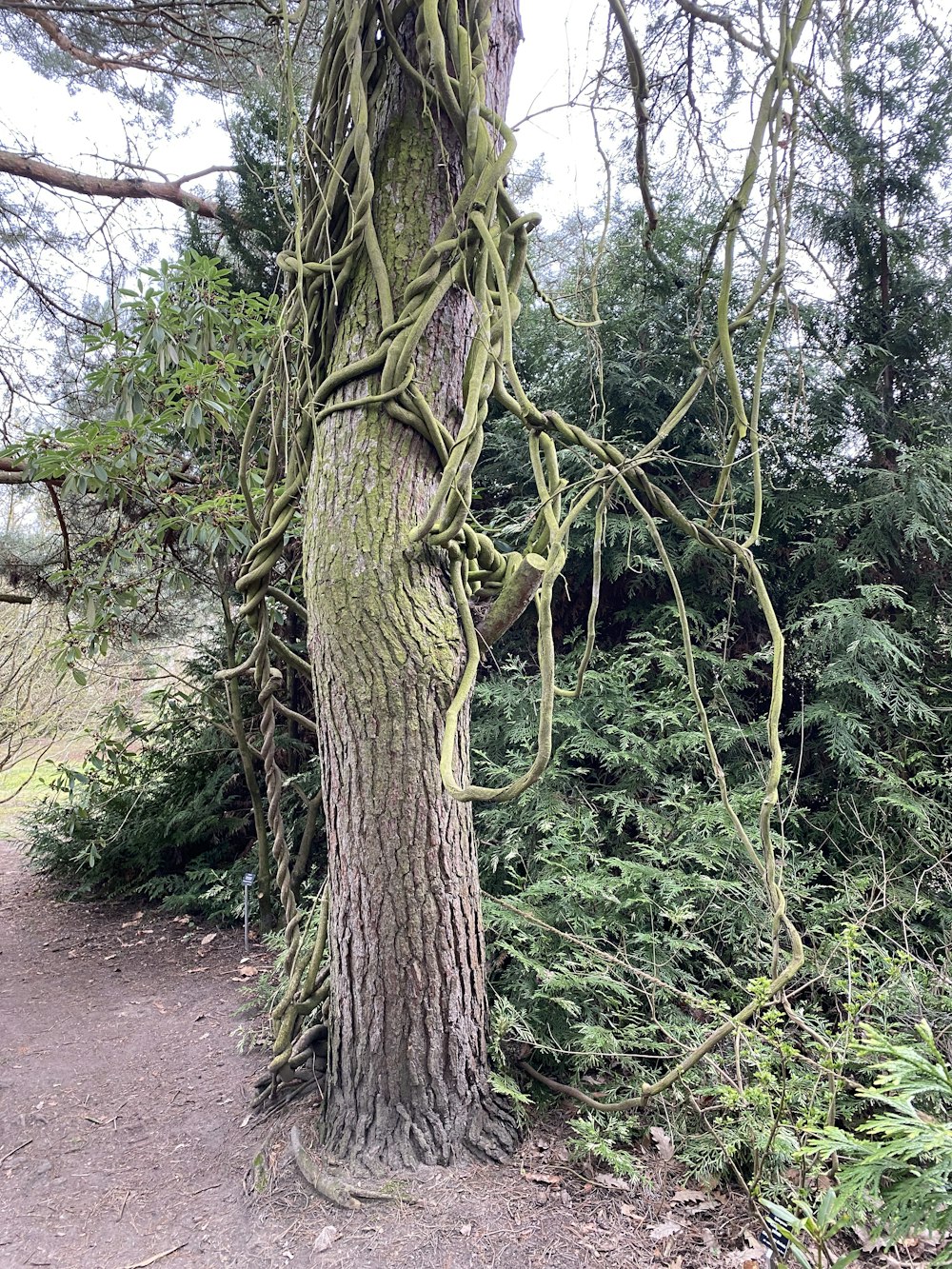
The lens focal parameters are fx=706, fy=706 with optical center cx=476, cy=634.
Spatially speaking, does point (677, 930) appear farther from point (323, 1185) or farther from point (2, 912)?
point (2, 912)

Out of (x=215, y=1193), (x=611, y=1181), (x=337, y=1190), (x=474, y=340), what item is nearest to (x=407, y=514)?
(x=474, y=340)

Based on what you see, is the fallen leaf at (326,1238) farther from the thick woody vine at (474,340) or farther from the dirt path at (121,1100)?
the thick woody vine at (474,340)

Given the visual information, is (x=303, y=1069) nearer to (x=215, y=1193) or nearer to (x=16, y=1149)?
(x=215, y=1193)

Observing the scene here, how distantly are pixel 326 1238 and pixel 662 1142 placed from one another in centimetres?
72

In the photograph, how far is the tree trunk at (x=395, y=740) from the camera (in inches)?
53.7

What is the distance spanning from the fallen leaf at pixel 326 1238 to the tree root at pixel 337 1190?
0.12ft

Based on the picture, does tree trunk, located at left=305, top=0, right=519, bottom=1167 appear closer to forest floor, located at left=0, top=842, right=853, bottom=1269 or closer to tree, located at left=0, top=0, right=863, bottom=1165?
tree, located at left=0, top=0, right=863, bottom=1165

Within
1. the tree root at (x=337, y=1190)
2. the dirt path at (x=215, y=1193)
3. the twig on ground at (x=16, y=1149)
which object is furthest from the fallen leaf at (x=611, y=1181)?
the twig on ground at (x=16, y=1149)

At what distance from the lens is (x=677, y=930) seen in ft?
7.36

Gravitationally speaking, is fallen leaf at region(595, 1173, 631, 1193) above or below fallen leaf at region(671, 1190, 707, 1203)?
above

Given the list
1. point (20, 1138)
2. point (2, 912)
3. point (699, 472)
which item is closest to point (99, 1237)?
point (20, 1138)

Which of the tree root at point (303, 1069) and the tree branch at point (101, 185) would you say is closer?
the tree root at point (303, 1069)

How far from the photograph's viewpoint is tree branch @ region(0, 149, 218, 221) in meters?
3.86

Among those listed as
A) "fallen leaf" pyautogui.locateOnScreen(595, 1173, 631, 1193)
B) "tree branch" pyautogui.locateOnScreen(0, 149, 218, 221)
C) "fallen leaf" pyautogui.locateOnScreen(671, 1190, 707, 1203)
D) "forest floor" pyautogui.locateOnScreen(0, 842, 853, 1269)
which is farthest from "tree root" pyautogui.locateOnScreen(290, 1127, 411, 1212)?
"tree branch" pyautogui.locateOnScreen(0, 149, 218, 221)
